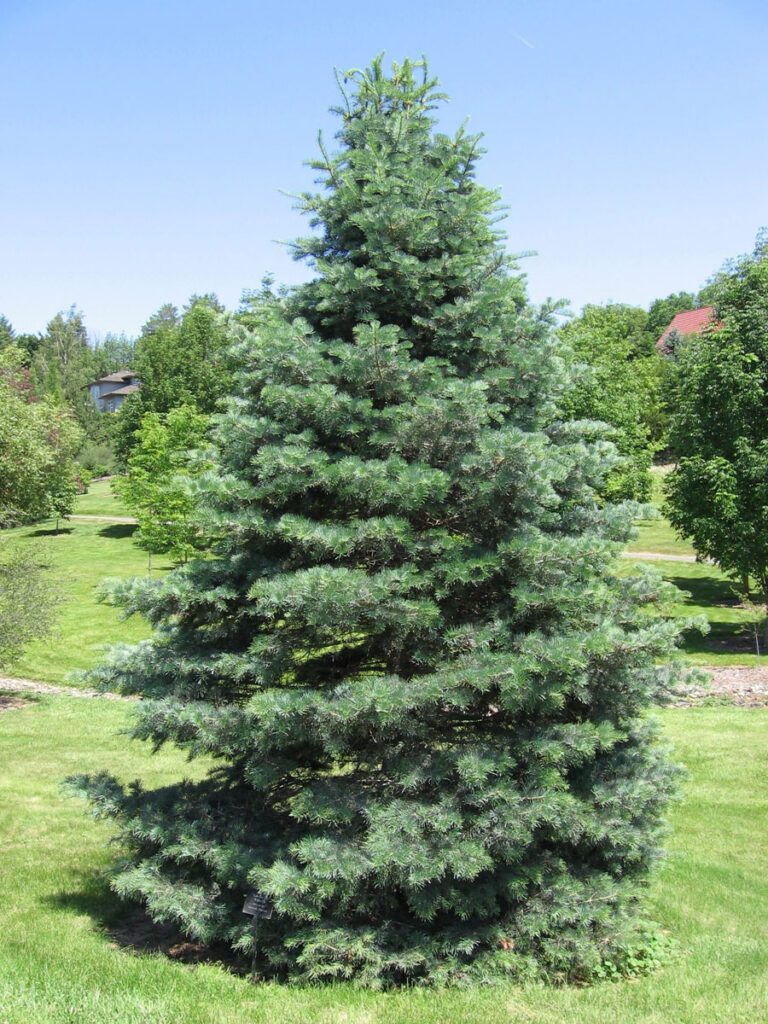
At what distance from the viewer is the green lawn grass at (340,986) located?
4484 millimetres

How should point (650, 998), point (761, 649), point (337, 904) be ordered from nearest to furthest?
1. point (650, 998)
2. point (337, 904)
3. point (761, 649)

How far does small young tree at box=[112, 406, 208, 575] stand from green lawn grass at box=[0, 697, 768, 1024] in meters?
14.4

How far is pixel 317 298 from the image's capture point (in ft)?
21.3

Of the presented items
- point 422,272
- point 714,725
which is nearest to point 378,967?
point 422,272

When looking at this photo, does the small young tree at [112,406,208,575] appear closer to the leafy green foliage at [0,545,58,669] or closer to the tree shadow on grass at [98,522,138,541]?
the leafy green foliage at [0,545,58,669]

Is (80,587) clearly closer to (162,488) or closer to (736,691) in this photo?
(162,488)

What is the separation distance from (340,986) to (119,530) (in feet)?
133

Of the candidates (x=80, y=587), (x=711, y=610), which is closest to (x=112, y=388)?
(x=80, y=587)

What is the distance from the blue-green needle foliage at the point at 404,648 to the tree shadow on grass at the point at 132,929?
443 millimetres

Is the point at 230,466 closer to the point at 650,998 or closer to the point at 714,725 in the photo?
the point at 650,998

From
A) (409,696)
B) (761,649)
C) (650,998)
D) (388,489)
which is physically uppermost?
(388,489)

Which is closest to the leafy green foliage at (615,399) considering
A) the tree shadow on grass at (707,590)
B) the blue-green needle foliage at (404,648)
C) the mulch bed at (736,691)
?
the tree shadow on grass at (707,590)

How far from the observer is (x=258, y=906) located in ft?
17.0

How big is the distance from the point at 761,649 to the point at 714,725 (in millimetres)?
7953
